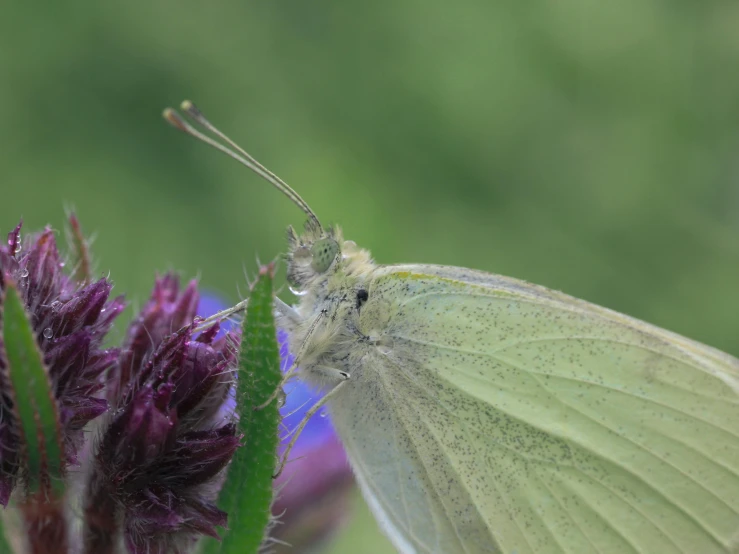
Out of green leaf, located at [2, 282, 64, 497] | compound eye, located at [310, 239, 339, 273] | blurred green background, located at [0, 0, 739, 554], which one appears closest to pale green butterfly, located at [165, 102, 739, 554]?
compound eye, located at [310, 239, 339, 273]

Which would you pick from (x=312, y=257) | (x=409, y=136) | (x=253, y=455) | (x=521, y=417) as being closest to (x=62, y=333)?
(x=253, y=455)

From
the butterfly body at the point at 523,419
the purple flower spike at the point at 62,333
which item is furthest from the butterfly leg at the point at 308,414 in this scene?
the purple flower spike at the point at 62,333

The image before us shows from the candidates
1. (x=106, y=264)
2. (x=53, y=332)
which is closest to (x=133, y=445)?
(x=53, y=332)

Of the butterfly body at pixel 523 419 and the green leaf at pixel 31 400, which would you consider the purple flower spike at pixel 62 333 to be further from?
the butterfly body at pixel 523 419

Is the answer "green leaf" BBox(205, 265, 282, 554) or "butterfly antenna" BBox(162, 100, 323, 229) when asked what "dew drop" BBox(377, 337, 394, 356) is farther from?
"green leaf" BBox(205, 265, 282, 554)

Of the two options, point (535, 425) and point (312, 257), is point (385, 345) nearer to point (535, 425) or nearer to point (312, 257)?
point (312, 257)

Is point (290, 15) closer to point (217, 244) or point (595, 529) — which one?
point (217, 244)
